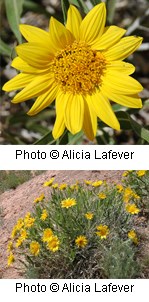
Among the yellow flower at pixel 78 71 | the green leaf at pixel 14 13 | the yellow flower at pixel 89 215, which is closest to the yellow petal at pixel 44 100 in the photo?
the yellow flower at pixel 78 71

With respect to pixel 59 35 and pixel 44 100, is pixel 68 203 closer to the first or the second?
pixel 44 100

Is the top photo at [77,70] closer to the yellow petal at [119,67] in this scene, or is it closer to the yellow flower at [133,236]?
the yellow petal at [119,67]

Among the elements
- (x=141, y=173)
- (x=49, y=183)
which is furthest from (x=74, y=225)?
(x=141, y=173)

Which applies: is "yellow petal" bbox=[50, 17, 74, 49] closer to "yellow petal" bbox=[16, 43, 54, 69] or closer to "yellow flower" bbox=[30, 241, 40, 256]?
"yellow petal" bbox=[16, 43, 54, 69]

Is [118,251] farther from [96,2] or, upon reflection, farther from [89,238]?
[96,2]

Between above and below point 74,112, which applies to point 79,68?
above

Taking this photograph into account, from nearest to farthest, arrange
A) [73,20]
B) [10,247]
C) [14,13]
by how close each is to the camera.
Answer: [73,20] < [14,13] < [10,247]

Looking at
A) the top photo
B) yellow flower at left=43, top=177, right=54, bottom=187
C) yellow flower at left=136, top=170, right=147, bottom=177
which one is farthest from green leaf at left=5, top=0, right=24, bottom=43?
yellow flower at left=136, top=170, right=147, bottom=177
